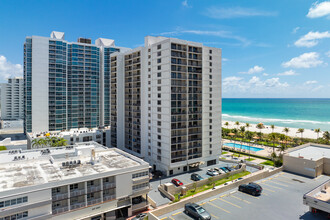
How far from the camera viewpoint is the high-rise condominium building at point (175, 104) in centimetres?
5147

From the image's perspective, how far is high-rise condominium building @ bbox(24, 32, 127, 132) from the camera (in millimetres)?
84375

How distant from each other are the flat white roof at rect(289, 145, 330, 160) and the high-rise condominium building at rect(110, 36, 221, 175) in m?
18.8

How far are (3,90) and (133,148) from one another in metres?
116

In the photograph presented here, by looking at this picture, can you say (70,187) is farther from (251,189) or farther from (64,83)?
(64,83)

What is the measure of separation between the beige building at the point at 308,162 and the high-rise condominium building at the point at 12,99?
5843 inches

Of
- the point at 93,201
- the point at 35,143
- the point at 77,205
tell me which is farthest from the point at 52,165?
the point at 35,143

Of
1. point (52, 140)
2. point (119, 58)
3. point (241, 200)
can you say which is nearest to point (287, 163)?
point (241, 200)

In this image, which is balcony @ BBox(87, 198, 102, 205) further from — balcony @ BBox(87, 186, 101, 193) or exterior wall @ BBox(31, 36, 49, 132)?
exterior wall @ BBox(31, 36, 49, 132)

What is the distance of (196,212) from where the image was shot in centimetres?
3050

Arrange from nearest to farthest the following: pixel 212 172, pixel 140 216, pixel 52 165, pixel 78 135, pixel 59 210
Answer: pixel 59 210
pixel 140 216
pixel 52 165
pixel 212 172
pixel 78 135

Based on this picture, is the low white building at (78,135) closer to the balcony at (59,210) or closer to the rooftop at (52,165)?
the rooftop at (52,165)

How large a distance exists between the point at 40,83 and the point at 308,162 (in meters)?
90.7

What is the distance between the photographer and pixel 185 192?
40938 mm

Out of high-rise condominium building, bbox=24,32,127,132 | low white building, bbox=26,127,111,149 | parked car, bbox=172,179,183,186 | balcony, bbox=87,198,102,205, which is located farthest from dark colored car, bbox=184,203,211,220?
high-rise condominium building, bbox=24,32,127,132
